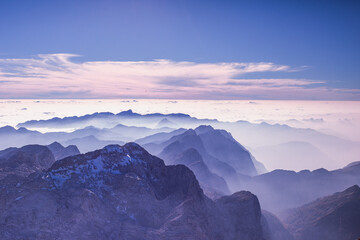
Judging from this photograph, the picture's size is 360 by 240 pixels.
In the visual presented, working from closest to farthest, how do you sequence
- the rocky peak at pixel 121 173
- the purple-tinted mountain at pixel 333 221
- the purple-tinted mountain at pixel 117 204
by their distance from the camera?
the purple-tinted mountain at pixel 117 204
the rocky peak at pixel 121 173
the purple-tinted mountain at pixel 333 221

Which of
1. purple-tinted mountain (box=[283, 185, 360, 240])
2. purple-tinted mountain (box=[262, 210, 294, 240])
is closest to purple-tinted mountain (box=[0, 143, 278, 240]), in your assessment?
purple-tinted mountain (box=[262, 210, 294, 240])

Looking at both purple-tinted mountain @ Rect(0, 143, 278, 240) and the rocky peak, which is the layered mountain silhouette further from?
the rocky peak

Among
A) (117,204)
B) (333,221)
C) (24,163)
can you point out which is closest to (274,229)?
(333,221)

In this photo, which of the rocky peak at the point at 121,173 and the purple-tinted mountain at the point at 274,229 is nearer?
the rocky peak at the point at 121,173

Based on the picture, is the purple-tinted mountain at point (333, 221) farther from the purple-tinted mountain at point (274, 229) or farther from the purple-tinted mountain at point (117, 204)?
the purple-tinted mountain at point (117, 204)

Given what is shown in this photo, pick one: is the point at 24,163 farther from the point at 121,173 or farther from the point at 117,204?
the point at 117,204

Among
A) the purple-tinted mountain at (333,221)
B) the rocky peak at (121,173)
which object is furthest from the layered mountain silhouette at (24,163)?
the purple-tinted mountain at (333,221)
